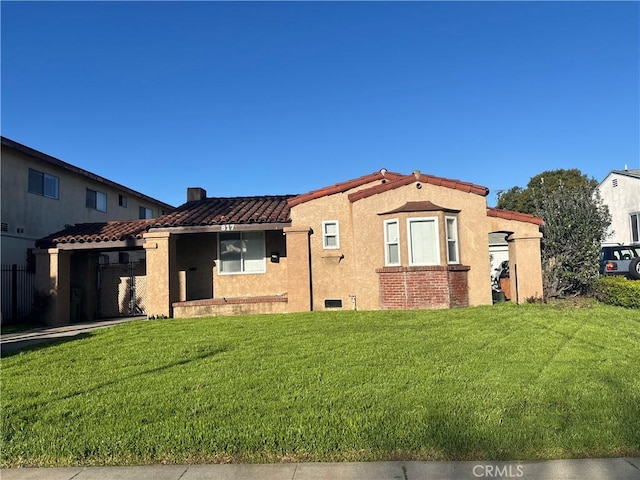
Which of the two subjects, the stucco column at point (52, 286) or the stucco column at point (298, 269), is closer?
the stucco column at point (298, 269)

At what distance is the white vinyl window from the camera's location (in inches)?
548

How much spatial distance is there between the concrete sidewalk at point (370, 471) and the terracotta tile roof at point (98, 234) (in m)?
12.2

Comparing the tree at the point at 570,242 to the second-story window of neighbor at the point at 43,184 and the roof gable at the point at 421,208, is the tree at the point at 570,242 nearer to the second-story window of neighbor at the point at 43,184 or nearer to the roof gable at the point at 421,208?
the roof gable at the point at 421,208

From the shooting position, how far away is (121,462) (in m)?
4.35

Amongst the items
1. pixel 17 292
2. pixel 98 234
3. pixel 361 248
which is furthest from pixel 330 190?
pixel 17 292

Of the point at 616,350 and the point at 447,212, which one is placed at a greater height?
the point at 447,212

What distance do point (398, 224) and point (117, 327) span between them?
8.33 meters

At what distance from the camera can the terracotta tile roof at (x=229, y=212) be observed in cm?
1532

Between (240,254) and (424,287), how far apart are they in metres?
6.64

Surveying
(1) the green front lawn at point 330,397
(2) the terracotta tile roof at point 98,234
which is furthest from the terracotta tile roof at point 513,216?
(2) the terracotta tile roof at point 98,234

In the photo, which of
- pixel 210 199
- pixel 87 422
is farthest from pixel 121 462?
pixel 210 199

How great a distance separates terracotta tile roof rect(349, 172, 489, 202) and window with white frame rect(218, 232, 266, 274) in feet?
13.4

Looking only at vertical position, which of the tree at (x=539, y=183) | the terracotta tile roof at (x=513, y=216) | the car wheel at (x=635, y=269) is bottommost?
the car wheel at (x=635, y=269)

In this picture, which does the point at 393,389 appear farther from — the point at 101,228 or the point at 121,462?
the point at 101,228
